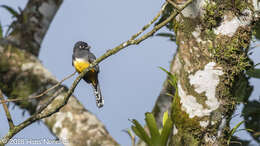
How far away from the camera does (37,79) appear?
16.1ft

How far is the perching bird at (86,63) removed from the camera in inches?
187

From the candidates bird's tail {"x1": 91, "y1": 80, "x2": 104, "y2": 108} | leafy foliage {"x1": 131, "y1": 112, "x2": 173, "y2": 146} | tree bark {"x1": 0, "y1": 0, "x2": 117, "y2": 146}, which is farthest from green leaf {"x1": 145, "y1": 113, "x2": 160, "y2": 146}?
bird's tail {"x1": 91, "y1": 80, "x2": 104, "y2": 108}

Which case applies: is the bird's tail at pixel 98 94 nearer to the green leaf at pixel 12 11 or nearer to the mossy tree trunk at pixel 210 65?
the green leaf at pixel 12 11

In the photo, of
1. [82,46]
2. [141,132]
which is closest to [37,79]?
[82,46]

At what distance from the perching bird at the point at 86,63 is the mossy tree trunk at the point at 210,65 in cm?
220

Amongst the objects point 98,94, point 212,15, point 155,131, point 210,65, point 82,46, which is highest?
point 82,46

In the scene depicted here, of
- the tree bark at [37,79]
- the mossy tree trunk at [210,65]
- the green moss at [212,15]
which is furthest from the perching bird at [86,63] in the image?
the green moss at [212,15]

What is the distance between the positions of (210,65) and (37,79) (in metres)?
2.93

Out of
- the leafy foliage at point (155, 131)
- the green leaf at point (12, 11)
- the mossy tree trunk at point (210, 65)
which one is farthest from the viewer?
the green leaf at point (12, 11)

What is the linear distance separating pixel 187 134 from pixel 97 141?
5.15 feet

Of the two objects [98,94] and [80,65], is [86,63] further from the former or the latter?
[98,94]

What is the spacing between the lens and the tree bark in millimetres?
4141

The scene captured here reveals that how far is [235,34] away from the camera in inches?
105

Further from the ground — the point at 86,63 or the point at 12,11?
the point at 12,11
